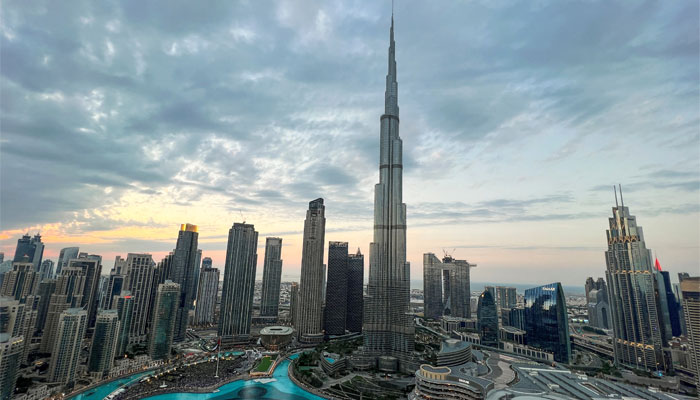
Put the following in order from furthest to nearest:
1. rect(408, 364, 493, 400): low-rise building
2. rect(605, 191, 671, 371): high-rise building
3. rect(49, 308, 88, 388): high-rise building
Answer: rect(605, 191, 671, 371): high-rise building
rect(49, 308, 88, 388): high-rise building
rect(408, 364, 493, 400): low-rise building

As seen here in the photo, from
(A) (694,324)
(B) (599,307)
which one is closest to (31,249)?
(A) (694,324)

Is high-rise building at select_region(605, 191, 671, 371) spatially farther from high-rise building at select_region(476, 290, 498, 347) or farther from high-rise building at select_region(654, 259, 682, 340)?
high-rise building at select_region(476, 290, 498, 347)

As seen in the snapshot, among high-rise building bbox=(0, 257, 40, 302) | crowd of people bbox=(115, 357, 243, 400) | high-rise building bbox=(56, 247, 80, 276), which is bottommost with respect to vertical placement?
crowd of people bbox=(115, 357, 243, 400)

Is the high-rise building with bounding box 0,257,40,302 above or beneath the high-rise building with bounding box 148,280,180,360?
above

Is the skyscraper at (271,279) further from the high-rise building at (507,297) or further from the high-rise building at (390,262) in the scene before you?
the high-rise building at (507,297)

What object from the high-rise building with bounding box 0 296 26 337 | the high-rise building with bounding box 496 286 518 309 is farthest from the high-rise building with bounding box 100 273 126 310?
the high-rise building with bounding box 496 286 518 309

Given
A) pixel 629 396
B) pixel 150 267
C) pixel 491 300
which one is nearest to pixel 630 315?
pixel 491 300

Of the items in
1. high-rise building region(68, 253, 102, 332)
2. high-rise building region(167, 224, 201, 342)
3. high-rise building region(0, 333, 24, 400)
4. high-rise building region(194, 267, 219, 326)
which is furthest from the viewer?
high-rise building region(194, 267, 219, 326)

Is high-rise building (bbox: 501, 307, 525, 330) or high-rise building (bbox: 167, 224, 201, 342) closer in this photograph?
high-rise building (bbox: 501, 307, 525, 330)

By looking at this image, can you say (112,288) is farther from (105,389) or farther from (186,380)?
(186,380)
